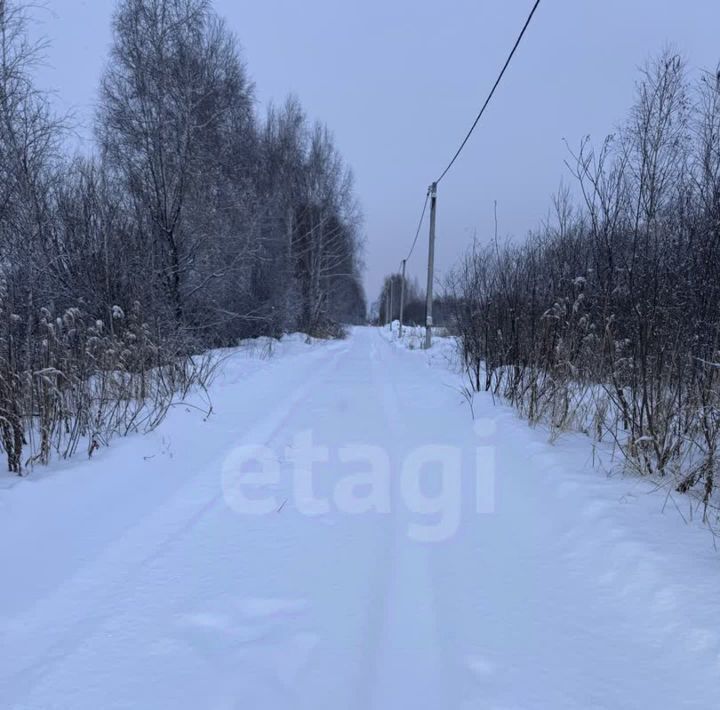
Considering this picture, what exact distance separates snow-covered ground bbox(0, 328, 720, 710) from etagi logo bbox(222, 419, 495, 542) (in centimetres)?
2


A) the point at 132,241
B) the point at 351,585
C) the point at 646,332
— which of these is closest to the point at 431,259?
the point at 132,241

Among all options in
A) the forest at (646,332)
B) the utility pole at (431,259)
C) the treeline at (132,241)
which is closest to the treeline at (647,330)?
the forest at (646,332)

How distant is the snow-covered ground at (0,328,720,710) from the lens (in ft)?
5.79

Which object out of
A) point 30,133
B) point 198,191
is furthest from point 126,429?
point 198,191

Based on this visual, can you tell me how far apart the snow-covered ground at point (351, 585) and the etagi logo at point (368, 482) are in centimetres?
2

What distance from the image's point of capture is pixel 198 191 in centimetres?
1170

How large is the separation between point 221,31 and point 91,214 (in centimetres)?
1007

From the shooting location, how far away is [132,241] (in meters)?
8.84

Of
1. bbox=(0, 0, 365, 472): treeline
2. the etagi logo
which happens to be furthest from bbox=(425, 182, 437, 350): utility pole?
the etagi logo

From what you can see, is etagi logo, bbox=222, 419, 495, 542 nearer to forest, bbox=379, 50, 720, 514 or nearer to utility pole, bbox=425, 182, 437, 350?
forest, bbox=379, 50, 720, 514

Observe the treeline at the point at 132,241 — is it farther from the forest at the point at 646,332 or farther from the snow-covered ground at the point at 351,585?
the forest at the point at 646,332

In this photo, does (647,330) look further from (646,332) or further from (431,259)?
(431,259)

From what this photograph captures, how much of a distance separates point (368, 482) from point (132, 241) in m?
7.43

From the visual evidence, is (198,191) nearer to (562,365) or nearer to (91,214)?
(91,214)
